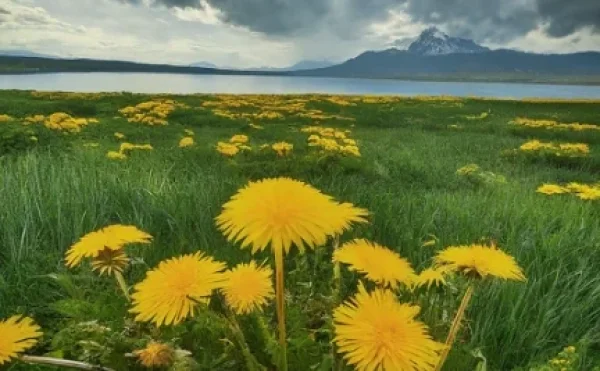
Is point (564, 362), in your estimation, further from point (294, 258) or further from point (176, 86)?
point (176, 86)

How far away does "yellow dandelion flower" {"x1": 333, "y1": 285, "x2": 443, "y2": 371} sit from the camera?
677 mm

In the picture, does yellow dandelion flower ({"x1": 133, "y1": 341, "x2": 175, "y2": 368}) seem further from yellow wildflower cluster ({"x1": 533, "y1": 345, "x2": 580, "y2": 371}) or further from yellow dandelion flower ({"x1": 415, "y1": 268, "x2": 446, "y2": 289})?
yellow wildflower cluster ({"x1": 533, "y1": 345, "x2": 580, "y2": 371})

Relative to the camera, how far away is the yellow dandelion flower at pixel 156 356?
0.83m

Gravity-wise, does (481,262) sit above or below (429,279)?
above

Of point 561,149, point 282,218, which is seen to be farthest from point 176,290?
point 561,149

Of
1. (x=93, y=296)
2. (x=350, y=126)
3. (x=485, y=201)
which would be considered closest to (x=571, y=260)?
(x=485, y=201)

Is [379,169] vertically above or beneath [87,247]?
beneath

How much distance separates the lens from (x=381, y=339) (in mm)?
693

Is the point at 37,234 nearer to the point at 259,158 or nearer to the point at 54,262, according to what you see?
the point at 54,262

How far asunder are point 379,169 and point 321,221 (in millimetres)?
6030

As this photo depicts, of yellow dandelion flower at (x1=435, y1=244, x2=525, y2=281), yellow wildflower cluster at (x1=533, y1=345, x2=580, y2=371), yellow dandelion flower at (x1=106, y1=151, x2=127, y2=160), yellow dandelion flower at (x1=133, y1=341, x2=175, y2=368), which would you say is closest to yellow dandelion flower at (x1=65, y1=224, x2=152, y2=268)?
yellow dandelion flower at (x1=133, y1=341, x2=175, y2=368)

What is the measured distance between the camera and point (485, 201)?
4.22 m

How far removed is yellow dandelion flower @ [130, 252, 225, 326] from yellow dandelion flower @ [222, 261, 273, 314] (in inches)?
2.4

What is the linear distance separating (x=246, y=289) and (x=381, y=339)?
1.02ft
